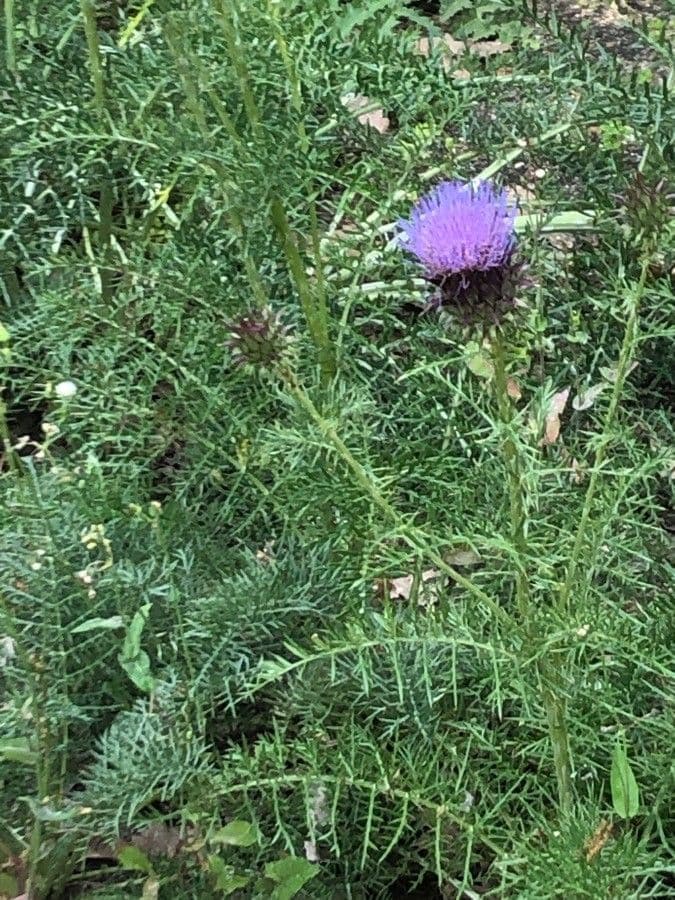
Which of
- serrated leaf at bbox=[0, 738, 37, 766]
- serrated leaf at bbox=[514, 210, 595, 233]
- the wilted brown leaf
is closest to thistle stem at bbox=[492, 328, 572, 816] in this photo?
the wilted brown leaf

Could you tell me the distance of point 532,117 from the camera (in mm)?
1747

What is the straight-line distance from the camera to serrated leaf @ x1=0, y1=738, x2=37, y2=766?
1231mm

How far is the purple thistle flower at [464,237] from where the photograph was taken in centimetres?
97

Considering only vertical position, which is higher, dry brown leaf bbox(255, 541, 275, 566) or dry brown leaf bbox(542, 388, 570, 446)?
dry brown leaf bbox(255, 541, 275, 566)

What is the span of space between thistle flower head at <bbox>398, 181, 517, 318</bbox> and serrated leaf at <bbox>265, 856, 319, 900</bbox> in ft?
2.22

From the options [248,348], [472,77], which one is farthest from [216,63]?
[248,348]

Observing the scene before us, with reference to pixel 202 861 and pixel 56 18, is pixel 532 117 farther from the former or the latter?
pixel 202 861

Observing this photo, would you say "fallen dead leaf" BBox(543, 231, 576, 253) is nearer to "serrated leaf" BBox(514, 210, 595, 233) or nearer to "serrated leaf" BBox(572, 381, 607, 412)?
"serrated leaf" BBox(514, 210, 595, 233)

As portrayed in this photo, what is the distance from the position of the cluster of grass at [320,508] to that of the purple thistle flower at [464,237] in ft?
0.18

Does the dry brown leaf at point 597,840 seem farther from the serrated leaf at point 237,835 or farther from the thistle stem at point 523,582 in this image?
the serrated leaf at point 237,835

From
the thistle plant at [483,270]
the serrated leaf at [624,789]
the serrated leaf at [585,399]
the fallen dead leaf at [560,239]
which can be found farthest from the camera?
the fallen dead leaf at [560,239]

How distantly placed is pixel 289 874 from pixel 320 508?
1.59 ft

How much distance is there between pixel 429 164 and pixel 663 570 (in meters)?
0.89

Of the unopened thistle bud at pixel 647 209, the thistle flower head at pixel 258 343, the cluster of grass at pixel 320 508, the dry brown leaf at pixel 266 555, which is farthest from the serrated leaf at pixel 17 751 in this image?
the unopened thistle bud at pixel 647 209
